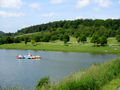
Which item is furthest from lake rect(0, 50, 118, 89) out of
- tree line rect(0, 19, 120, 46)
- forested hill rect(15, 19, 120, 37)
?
forested hill rect(15, 19, 120, 37)

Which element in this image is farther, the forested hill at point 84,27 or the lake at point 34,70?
the forested hill at point 84,27

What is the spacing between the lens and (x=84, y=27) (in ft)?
342

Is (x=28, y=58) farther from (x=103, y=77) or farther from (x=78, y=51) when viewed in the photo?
(x=103, y=77)

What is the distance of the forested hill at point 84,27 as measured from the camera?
84.9m

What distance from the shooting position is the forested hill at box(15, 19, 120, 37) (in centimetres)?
8488

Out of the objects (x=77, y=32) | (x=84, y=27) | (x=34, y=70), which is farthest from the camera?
(x=84, y=27)

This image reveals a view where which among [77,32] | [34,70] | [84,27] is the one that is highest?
[84,27]

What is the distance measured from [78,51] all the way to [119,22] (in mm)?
61484

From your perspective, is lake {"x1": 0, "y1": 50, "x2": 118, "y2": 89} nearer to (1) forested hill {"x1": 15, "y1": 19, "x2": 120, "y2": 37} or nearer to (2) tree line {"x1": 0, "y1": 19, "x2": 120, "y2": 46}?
(2) tree line {"x1": 0, "y1": 19, "x2": 120, "y2": 46}

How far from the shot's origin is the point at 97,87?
9758 millimetres

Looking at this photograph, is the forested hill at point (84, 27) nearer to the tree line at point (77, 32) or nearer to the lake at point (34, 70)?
the tree line at point (77, 32)

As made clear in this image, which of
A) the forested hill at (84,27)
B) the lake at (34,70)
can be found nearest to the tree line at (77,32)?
the forested hill at (84,27)

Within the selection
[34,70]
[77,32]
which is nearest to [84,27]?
[77,32]

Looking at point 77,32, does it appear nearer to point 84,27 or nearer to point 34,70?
point 84,27
